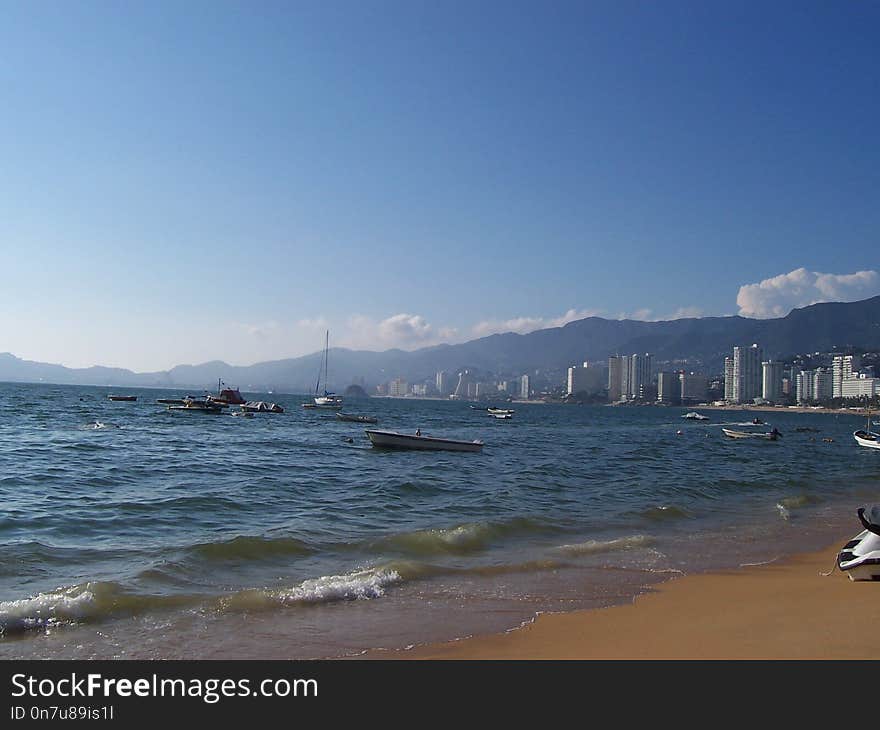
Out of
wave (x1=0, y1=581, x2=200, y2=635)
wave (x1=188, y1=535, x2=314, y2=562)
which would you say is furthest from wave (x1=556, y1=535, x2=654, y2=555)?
wave (x1=0, y1=581, x2=200, y2=635)

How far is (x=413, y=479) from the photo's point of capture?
23.4 meters

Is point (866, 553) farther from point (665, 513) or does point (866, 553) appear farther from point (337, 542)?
point (337, 542)

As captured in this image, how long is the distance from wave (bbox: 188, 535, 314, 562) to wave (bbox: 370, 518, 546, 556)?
1.43 metres

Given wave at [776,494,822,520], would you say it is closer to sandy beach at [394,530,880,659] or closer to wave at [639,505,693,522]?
wave at [639,505,693,522]

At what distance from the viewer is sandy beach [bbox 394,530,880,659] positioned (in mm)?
6641

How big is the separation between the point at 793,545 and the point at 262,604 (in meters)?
11.0

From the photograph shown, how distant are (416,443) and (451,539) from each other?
75.8 feet
